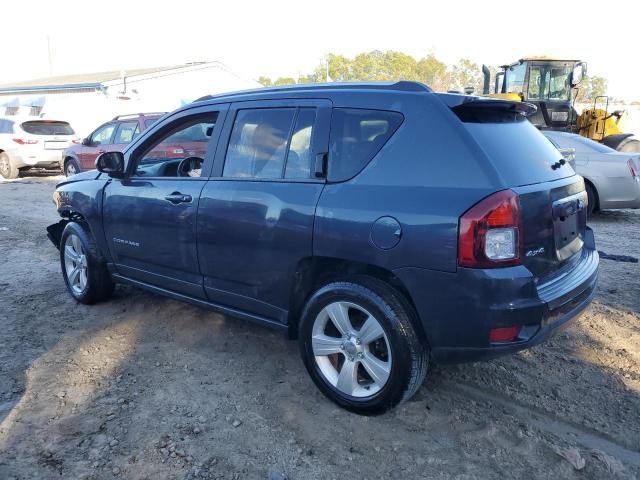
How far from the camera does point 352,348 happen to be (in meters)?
3.14

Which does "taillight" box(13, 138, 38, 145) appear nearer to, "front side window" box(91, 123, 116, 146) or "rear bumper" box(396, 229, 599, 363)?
"front side window" box(91, 123, 116, 146)

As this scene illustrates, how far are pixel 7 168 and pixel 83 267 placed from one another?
1282cm

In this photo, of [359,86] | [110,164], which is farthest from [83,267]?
[359,86]

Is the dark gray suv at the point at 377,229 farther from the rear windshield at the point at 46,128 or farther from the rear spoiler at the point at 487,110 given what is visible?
the rear windshield at the point at 46,128

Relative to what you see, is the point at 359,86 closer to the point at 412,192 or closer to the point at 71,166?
the point at 412,192

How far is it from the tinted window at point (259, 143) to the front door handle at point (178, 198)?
1.09 ft

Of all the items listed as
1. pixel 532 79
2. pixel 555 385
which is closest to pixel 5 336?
pixel 555 385

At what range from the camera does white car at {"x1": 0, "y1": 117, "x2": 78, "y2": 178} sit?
1531 centimetres

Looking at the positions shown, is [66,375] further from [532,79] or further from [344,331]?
[532,79]

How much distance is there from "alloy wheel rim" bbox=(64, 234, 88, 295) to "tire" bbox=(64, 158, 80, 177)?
9.40 meters

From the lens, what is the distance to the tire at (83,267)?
15.7ft

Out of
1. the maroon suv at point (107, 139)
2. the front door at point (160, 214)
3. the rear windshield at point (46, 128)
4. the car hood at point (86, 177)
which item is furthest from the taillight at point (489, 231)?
the rear windshield at point (46, 128)

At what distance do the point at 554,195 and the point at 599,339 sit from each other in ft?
5.68

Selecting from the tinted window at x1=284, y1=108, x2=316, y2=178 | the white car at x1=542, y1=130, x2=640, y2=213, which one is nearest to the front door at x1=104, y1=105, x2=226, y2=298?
the tinted window at x1=284, y1=108, x2=316, y2=178
